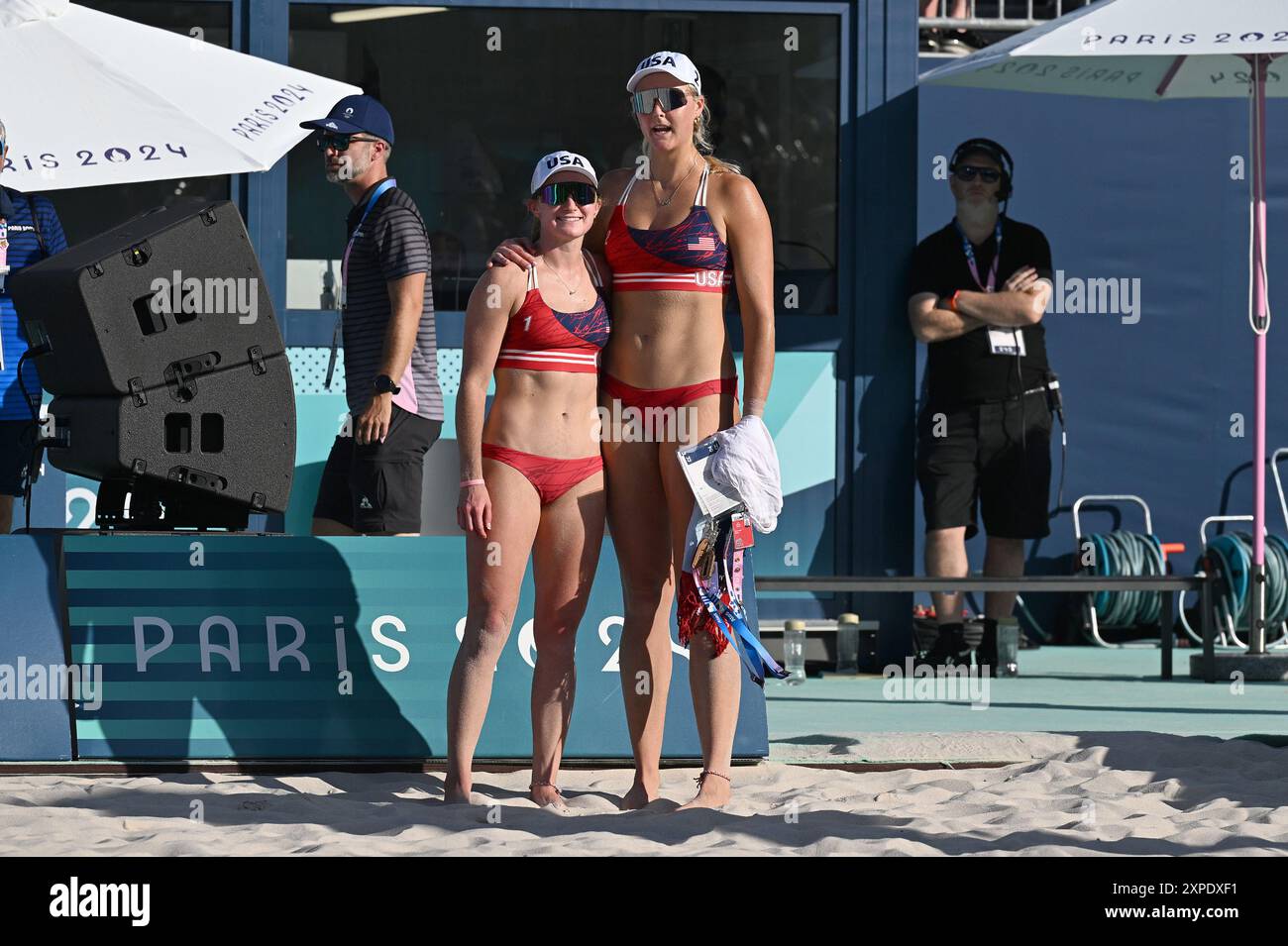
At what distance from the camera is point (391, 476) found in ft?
20.9

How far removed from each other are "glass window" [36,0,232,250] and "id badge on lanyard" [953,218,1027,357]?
3670 mm

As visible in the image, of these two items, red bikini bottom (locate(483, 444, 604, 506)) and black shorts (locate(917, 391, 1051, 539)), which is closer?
red bikini bottom (locate(483, 444, 604, 506))

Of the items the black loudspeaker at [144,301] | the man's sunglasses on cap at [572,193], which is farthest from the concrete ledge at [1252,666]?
the black loudspeaker at [144,301]

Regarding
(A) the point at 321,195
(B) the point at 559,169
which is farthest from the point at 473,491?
(A) the point at 321,195

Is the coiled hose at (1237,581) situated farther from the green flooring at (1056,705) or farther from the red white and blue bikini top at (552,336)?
the red white and blue bikini top at (552,336)

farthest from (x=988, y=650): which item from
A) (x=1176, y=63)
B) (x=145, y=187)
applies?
(x=145, y=187)

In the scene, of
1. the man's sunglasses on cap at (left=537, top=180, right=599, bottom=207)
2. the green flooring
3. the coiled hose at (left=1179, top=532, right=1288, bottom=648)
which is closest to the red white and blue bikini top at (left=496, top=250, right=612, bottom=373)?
the man's sunglasses on cap at (left=537, top=180, right=599, bottom=207)

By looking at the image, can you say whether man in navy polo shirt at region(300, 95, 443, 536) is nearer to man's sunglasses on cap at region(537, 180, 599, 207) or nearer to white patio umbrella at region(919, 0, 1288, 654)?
man's sunglasses on cap at region(537, 180, 599, 207)

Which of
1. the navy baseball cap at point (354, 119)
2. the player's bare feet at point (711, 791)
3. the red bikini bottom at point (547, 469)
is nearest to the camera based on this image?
the player's bare feet at point (711, 791)

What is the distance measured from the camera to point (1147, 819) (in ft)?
16.5

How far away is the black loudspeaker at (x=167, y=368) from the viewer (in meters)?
5.67

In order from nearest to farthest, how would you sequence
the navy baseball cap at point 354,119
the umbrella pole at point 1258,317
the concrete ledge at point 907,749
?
the concrete ledge at point 907,749, the navy baseball cap at point 354,119, the umbrella pole at point 1258,317

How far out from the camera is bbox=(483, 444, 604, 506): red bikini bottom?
17.3ft

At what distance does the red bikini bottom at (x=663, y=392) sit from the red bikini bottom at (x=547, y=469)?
21cm
